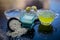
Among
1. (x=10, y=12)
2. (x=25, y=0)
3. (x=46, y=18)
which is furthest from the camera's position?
(x=25, y=0)

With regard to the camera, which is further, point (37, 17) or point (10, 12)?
point (10, 12)

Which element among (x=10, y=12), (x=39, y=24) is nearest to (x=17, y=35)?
(x=39, y=24)

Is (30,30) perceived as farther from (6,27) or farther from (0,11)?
(0,11)

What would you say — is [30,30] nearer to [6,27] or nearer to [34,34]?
[34,34]

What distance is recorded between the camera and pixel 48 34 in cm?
94

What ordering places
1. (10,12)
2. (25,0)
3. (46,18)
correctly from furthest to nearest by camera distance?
(25,0) < (10,12) < (46,18)

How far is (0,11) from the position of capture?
135 centimetres

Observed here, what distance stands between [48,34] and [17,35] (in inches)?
7.9

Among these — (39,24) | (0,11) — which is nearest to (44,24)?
(39,24)

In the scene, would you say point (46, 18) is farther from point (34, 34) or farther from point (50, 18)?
point (34, 34)

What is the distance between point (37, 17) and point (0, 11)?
0.41 m

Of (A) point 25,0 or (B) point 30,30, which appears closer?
(B) point 30,30

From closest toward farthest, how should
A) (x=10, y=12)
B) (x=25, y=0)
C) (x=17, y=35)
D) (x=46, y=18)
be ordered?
(x=17, y=35) < (x=46, y=18) < (x=10, y=12) < (x=25, y=0)

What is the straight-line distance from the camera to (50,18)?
1.00m
